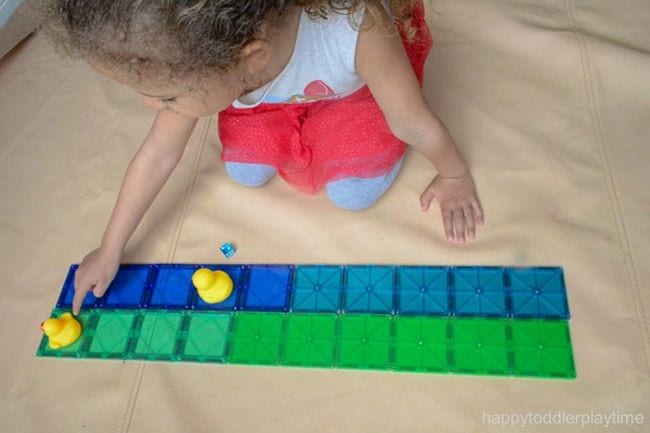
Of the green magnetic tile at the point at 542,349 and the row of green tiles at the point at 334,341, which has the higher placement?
the row of green tiles at the point at 334,341

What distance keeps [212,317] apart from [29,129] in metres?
0.62

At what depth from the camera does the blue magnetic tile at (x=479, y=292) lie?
2.55 feet

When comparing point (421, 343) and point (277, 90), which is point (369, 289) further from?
point (277, 90)

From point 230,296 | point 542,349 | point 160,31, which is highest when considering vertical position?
point 160,31

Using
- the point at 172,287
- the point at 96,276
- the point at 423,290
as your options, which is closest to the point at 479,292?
the point at 423,290

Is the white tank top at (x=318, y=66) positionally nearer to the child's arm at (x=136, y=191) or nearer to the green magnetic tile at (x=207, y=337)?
the child's arm at (x=136, y=191)

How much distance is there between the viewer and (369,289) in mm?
822

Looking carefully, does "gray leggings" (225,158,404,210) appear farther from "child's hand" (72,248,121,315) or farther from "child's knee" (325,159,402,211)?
"child's hand" (72,248,121,315)

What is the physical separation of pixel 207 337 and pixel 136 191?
9.3 inches

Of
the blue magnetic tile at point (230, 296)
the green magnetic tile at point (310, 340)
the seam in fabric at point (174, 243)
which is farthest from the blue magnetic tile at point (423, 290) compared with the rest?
the seam in fabric at point (174, 243)

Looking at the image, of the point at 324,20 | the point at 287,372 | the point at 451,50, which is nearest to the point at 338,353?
the point at 287,372

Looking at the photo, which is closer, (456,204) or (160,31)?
(160,31)

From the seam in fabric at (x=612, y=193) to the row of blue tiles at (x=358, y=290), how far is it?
0.31 feet

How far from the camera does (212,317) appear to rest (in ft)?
2.77
